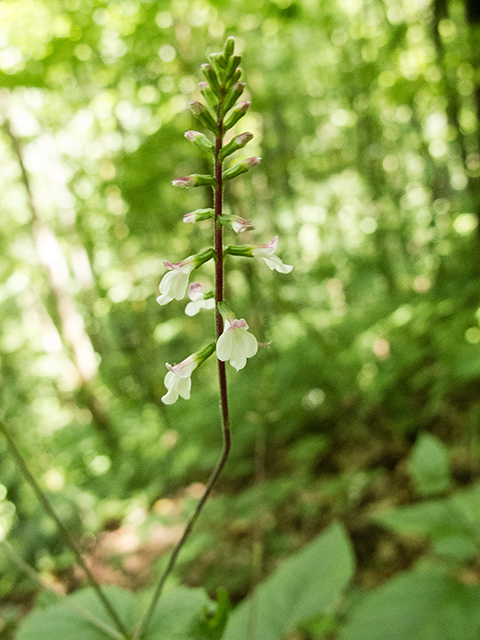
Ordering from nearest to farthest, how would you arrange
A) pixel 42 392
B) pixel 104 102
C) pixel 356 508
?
pixel 356 508 → pixel 104 102 → pixel 42 392

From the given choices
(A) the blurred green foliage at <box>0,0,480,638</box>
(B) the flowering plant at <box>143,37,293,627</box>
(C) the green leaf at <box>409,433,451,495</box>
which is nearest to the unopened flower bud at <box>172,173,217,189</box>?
(B) the flowering plant at <box>143,37,293,627</box>

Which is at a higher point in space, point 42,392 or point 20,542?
point 20,542

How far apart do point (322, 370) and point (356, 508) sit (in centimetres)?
165

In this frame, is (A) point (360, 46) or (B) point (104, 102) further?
(B) point (104, 102)

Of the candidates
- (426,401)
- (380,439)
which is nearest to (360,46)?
(426,401)

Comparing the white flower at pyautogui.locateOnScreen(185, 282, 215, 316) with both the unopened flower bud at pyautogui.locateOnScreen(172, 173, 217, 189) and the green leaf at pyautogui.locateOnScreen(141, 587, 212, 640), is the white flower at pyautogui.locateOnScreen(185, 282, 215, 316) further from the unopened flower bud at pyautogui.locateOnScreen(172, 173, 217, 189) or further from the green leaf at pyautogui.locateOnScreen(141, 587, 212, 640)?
the green leaf at pyautogui.locateOnScreen(141, 587, 212, 640)

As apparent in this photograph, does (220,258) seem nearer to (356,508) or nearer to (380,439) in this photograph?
(356,508)

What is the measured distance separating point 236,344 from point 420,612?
2230 mm

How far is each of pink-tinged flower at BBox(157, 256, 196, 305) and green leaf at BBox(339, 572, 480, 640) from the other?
7.35 ft

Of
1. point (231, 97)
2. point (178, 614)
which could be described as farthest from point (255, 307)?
point (231, 97)

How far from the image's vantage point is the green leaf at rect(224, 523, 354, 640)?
2.08 metres

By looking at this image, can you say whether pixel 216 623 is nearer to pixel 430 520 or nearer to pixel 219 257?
pixel 219 257

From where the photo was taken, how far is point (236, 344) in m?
0.91

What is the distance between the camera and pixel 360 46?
214 inches
